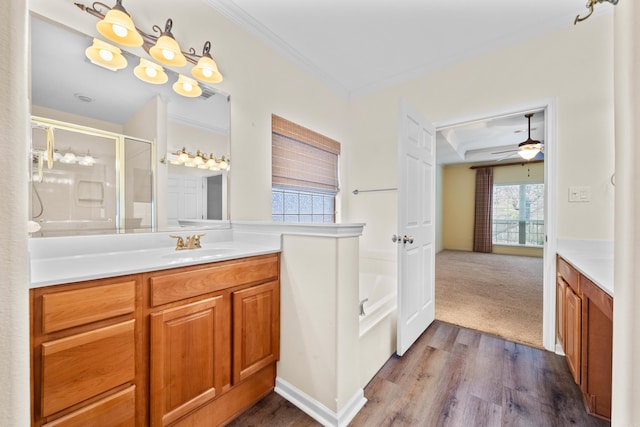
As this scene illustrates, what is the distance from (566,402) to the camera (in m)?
1.46

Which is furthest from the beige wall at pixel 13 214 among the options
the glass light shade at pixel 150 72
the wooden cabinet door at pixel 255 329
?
the glass light shade at pixel 150 72

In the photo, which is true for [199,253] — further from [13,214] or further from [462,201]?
[462,201]

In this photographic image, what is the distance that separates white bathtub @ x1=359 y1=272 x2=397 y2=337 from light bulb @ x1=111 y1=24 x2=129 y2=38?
2292 mm

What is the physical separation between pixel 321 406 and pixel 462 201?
23.1 feet

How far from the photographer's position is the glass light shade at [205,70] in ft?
5.43

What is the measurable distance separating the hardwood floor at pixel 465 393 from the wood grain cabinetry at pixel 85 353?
66 centimetres

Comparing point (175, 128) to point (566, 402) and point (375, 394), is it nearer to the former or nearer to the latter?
Answer: point (375, 394)

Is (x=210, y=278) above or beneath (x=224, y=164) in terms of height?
beneath

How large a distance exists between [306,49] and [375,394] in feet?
9.23

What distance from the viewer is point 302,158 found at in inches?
104

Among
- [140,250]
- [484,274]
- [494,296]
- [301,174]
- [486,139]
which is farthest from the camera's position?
[486,139]

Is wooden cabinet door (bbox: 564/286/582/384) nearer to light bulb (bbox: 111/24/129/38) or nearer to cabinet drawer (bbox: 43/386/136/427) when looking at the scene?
cabinet drawer (bbox: 43/386/136/427)

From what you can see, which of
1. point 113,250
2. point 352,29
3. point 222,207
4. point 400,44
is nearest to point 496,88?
point 400,44

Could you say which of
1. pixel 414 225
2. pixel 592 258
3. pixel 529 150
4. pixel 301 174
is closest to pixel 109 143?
pixel 301 174
